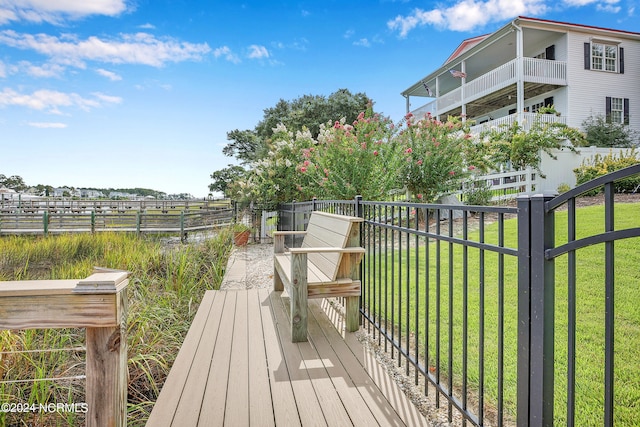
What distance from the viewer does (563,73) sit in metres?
15.8

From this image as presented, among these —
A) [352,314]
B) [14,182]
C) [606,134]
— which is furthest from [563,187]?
[14,182]

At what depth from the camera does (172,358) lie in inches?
112

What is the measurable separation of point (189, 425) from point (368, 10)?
18.4 meters

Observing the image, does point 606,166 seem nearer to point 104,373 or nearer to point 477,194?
point 477,194

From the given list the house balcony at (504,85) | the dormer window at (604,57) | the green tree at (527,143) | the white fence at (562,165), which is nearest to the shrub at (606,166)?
the white fence at (562,165)

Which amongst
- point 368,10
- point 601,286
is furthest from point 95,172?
point 601,286

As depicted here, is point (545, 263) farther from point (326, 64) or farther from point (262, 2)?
point (326, 64)

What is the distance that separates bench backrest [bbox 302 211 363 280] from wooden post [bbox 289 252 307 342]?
12.4 inches

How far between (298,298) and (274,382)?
769mm

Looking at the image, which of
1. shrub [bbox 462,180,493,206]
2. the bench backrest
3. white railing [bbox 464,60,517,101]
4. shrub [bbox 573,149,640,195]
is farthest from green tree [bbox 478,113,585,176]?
the bench backrest

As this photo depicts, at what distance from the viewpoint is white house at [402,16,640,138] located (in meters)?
15.3

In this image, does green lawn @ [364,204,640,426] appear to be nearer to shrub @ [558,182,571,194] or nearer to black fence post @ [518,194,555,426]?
black fence post @ [518,194,555,426]

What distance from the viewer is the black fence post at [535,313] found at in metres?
1.20

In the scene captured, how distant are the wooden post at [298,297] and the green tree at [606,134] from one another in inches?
643
